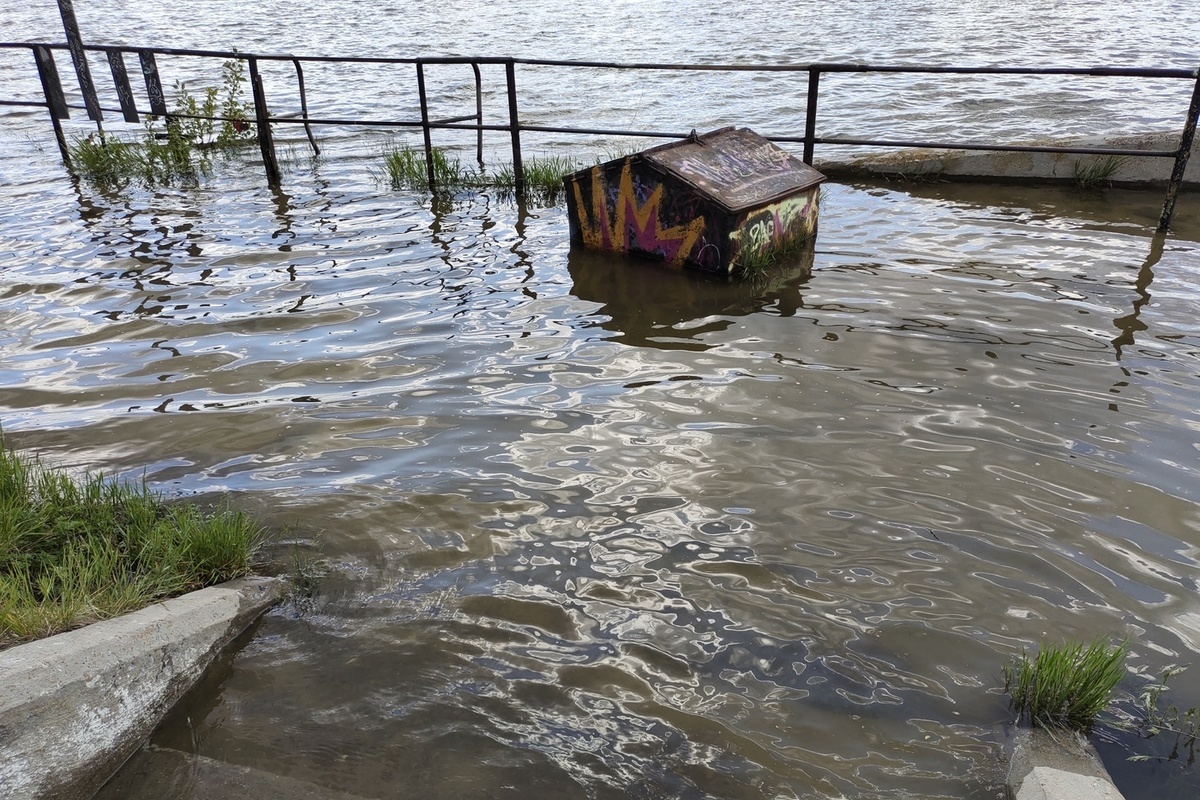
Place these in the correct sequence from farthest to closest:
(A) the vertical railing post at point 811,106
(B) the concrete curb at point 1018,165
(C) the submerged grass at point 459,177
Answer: (C) the submerged grass at point 459,177 < (B) the concrete curb at point 1018,165 < (A) the vertical railing post at point 811,106

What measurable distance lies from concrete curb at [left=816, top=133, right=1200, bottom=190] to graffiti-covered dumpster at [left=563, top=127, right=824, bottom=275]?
2437mm

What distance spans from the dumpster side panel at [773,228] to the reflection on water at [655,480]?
0.23 metres

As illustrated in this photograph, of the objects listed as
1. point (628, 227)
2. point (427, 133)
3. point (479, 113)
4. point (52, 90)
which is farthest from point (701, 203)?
point (52, 90)

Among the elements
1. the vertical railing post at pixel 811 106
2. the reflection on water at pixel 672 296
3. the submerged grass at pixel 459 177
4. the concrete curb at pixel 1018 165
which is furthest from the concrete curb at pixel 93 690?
the concrete curb at pixel 1018 165

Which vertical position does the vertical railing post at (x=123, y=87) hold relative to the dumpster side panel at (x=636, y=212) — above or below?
above

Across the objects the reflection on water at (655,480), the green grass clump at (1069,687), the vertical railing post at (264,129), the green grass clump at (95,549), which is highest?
the vertical railing post at (264,129)

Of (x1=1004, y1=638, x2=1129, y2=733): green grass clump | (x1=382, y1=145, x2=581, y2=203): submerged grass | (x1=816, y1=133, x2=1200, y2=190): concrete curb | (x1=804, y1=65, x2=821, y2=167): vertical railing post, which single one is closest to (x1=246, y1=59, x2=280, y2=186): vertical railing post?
(x1=382, y1=145, x2=581, y2=203): submerged grass

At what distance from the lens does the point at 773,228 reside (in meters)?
6.42

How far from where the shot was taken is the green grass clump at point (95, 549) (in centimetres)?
268

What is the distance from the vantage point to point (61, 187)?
9.70 metres

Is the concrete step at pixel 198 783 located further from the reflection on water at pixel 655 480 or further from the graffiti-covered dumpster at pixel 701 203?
the graffiti-covered dumpster at pixel 701 203

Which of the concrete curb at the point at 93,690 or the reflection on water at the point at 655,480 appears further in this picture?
the reflection on water at the point at 655,480

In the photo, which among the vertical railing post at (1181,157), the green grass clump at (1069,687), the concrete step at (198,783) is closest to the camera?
the concrete step at (198,783)

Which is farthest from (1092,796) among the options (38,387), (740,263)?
(38,387)
